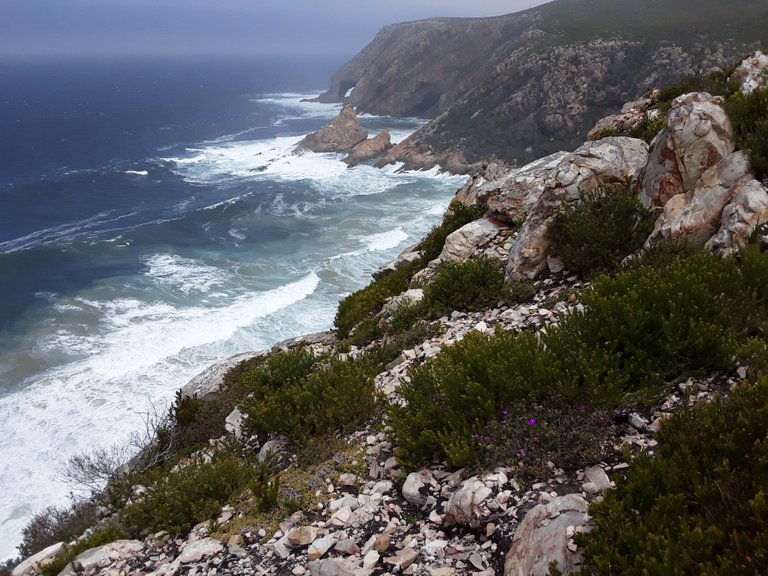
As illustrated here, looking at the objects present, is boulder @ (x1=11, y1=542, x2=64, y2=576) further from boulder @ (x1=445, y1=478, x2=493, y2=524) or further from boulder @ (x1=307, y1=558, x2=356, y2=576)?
boulder @ (x1=445, y1=478, x2=493, y2=524)

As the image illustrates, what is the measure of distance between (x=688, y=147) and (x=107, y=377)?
25720 millimetres

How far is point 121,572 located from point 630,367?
5.65 meters

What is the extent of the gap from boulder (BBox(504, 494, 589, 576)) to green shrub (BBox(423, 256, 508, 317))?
5920 millimetres

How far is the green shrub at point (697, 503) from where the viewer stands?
3049mm

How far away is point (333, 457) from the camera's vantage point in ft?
22.0

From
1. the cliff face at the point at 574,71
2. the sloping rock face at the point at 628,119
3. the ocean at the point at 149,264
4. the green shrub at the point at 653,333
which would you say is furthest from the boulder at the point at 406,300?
the cliff face at the point at 574,71

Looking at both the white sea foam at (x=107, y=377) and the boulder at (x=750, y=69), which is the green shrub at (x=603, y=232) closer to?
the boulder at (x=750, y=69)

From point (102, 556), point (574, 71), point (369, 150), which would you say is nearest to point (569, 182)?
point (102, 556)

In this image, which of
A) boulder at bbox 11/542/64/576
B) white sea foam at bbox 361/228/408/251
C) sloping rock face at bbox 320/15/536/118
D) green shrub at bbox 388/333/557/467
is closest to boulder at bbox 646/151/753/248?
green shrub at bbox 388/333/557/467

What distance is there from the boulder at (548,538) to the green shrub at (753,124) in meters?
6.33

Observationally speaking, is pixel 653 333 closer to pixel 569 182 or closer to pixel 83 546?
pixel 569 182

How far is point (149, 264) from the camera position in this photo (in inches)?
1613

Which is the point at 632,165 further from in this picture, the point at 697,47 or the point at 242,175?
the point at 697,47

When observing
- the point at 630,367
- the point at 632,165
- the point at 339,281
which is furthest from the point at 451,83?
the point at 630,367
